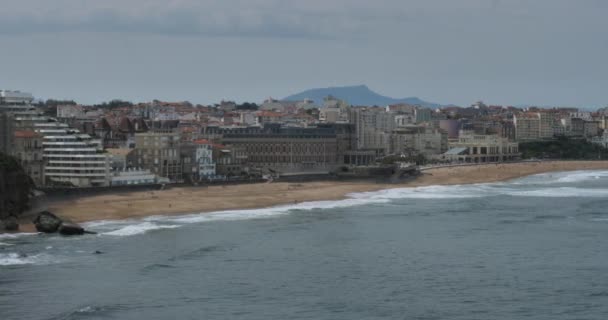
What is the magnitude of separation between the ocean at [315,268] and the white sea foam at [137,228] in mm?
44

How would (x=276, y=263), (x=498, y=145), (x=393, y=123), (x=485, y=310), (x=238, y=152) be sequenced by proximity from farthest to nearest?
1. (x=393, y=123)
2. (x=498, y=145)
3. (x=238, y=152)
4. (x=276, y=263)
5. (x=485, y=310)

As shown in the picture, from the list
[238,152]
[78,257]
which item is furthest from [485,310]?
[238,152]

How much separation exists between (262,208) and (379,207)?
6.64 metres

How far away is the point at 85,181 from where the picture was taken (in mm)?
62219

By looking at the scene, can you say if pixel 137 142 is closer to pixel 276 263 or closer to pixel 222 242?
pixel 222 242

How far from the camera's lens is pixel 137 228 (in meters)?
47.2

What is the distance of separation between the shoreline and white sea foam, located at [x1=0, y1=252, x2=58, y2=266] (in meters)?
7.60

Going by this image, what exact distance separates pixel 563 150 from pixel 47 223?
331 ft

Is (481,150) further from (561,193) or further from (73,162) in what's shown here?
(73,162)

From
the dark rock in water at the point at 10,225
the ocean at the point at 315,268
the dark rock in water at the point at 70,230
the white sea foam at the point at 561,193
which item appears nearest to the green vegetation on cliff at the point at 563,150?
the white sea foam at the point at 561,193

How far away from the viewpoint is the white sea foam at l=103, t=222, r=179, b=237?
148ft

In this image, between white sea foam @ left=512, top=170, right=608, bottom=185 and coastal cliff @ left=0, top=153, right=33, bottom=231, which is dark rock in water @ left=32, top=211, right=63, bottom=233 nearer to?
coastal cliff @ left=0, top=153, right=33, bottom=231

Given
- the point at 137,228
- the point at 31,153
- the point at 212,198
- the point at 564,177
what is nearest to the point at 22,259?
the point at 137,228

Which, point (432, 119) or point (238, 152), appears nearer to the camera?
point (238, 152)
